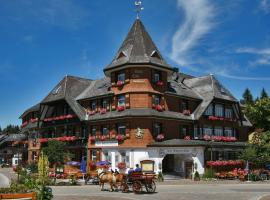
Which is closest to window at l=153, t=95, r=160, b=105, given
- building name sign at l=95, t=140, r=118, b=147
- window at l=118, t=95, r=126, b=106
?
window at l=118, t=95, r=126, b=106

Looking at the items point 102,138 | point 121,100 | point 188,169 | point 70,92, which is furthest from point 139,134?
point 70,92

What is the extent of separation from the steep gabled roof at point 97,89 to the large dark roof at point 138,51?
318 centimetres

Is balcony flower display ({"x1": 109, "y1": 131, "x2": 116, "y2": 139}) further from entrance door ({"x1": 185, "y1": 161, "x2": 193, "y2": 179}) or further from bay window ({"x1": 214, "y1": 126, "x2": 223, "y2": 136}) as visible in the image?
bay window ({"x1": 214, "y1": 126, "x2": 223, "y2": 136})

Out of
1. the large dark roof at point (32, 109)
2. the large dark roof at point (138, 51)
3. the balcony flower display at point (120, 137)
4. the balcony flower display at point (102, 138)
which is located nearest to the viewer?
the balcony flower display at point (120, 137)

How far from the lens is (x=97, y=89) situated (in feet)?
170

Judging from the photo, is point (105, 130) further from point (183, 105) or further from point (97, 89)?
point (183, 105)

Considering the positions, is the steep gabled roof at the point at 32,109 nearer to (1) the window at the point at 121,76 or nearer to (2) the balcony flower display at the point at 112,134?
(2) the balcony flower display at the point at 112,134

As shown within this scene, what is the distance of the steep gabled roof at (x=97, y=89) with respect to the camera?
49.5 metres

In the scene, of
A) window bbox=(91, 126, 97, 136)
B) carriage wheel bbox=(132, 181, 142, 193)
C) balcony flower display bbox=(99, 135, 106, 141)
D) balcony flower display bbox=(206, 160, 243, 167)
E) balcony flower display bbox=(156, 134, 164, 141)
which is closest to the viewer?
carriage wheel bbox=(132, 181, 142, 193)

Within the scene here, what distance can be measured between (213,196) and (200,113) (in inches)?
1048

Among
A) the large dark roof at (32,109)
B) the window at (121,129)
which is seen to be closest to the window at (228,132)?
the window at (121,129)

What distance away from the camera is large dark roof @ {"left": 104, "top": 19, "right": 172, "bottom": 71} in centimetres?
4569

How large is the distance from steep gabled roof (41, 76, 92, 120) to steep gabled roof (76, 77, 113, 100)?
30.2 inches

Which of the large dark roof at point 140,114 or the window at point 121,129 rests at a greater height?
the large dark roof at point 140,114
